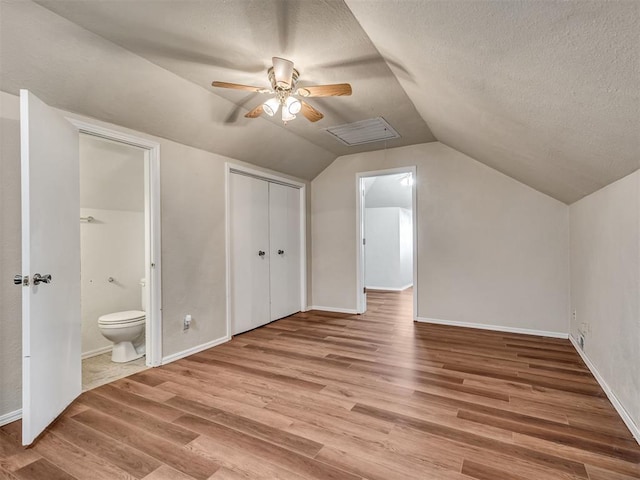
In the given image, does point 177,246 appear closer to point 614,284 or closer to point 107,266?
point 107,266

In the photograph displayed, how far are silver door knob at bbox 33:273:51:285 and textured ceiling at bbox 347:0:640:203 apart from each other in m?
2.21

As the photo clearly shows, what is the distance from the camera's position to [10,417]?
75.9 inches

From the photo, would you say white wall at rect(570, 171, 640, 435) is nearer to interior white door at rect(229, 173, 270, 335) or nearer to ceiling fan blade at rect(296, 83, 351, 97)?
ceiling fan blade at rect(296, 83, 351, 97)

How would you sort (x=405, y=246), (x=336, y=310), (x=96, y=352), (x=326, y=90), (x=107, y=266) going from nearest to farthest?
(x=326, y=90) < (x=96, y=352) < (x=107, y=266) < (x=336, y=310) < (x=405, y=246)

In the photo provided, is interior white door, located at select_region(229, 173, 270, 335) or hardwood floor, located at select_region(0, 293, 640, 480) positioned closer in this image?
hardwood floor, located at select_region(0, 293, 640, 480)

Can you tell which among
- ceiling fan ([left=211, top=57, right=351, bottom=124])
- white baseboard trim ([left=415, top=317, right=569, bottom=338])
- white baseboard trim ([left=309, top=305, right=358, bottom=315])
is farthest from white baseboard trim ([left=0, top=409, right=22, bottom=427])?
white baseboard trim ([left=415, top=317, right=569, bottom=338])

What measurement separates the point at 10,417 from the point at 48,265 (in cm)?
98

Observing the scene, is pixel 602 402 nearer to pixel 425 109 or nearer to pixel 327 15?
pixel 425 109

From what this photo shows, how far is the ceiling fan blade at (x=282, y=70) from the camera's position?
195 centimetres

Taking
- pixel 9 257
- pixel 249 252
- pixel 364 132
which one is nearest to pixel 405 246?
pixel 364 132

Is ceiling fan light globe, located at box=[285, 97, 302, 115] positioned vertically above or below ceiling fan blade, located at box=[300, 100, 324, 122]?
below

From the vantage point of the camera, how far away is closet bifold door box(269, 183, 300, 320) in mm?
4301

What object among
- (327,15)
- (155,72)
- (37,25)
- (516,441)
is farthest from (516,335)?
(37,25)

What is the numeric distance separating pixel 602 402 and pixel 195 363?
10.2ft
